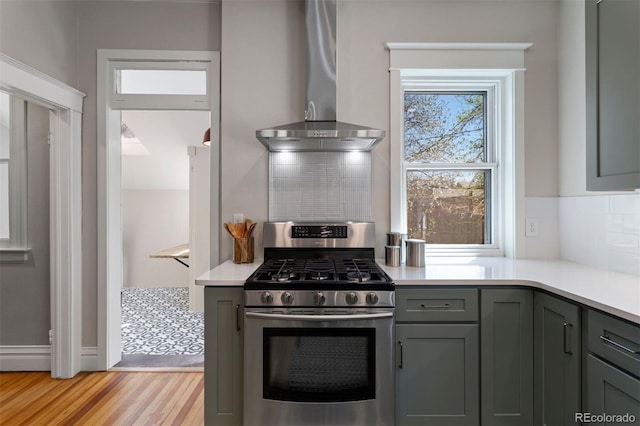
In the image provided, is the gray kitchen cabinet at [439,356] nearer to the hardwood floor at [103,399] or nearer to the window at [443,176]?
the window at [443,176]

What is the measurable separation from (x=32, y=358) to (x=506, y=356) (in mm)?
3305

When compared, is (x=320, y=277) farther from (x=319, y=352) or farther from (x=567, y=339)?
(x=567, y=339)

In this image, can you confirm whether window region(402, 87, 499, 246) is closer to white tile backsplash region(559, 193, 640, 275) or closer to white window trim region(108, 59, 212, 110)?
white tile backsplash region(559, 193, 640, 275)

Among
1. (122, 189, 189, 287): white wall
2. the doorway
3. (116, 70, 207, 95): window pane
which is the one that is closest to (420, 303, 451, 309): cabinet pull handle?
the doorway

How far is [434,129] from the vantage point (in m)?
2.78

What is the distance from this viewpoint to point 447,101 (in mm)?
2789

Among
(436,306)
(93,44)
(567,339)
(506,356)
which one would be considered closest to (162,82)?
(93,44)

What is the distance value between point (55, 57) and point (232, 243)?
1789mm

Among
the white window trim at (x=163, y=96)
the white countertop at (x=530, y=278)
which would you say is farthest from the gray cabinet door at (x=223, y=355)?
the white window trim at (x=163, y=96)

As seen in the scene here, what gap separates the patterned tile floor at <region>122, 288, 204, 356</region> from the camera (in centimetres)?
318

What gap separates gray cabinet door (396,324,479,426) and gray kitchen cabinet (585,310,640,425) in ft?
1.69

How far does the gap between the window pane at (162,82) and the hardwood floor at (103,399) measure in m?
2.17

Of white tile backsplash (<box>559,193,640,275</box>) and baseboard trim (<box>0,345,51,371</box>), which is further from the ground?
white tile backsplash (<box>559,193,640,275</box>)

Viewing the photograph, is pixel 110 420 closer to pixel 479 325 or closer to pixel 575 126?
pixel 479 325
